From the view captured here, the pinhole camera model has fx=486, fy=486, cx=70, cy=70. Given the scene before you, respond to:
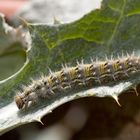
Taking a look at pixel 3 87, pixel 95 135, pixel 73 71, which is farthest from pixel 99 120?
pixel 3 87

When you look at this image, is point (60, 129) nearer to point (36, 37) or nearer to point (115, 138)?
point (115, 138)

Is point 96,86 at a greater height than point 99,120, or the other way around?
point 96,86

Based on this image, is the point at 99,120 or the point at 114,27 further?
the point at 99,120

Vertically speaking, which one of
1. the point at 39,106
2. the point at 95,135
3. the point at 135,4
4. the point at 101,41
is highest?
the point at 135,4

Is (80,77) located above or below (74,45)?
below
